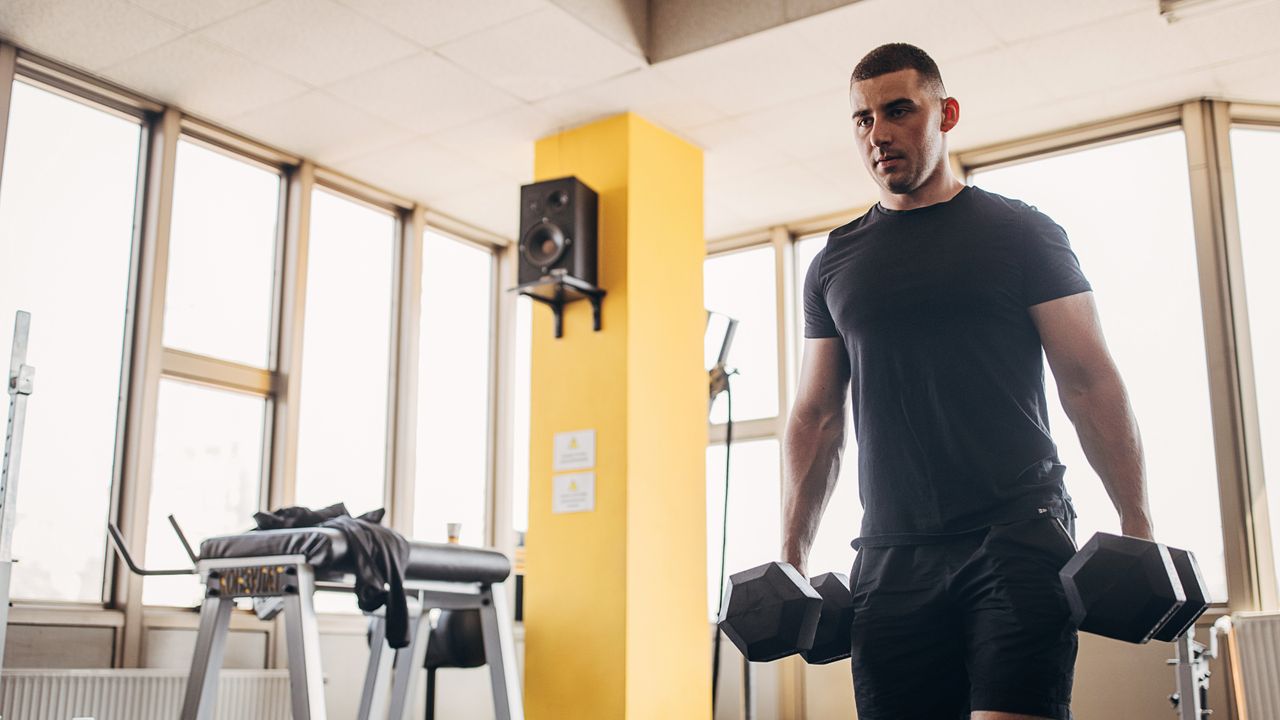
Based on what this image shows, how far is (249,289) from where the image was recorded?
5035 mm

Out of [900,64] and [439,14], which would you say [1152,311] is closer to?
[439,14]

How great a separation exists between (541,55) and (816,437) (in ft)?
9.98

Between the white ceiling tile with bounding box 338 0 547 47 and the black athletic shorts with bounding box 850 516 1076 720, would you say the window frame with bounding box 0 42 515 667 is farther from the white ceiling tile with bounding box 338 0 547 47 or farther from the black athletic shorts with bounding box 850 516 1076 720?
the black athletic shorts with bounding box 850 516 1076 720

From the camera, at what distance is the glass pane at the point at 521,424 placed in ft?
19.8

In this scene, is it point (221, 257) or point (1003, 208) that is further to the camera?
point (221, 257)

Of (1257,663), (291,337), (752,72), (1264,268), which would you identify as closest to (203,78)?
(291,337)

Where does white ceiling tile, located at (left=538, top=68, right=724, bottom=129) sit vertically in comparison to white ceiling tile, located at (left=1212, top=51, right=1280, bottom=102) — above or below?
below

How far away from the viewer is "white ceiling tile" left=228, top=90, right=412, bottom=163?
4762 millimetres

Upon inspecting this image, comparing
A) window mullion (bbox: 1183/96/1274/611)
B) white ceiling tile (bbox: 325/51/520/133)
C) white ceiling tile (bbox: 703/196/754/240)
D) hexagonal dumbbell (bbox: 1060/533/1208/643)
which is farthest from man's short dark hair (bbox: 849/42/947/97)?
white ceiling tile (bbox: 703/196/754/240)

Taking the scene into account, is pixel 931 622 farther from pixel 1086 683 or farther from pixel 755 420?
pixel 755 420

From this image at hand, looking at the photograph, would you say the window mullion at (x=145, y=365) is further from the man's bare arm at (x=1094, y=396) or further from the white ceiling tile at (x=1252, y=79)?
the white ceiling tile at (x=1252, y=79)

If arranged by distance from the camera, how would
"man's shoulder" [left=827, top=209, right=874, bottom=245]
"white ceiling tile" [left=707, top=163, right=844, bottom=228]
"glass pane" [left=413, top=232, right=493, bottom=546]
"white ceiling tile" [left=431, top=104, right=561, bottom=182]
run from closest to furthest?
"man's shoulder" [left=827, top=209, right=874, bottom=245]
"white ceiling tile" [left=431, top=104, right=561, bottom=182]
"white ceiling tile" [left=707, top=163, right=844, bottom=228]
"glass pane" [left=413, top=232, right=493, bottom=546]

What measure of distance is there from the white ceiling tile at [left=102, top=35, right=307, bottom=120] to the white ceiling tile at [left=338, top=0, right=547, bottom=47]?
0.64 metres

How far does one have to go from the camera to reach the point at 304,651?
321 cm
